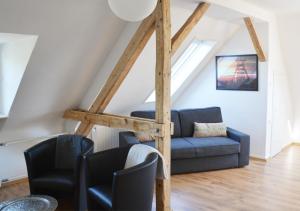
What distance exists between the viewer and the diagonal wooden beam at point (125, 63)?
3.39 m

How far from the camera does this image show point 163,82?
3.05 m

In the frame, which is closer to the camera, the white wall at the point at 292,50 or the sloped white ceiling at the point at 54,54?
the sloped white ceiling at the point at 54,54

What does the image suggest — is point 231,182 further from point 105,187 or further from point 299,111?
point 299,111

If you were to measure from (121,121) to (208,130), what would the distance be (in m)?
1.89

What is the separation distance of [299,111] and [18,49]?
204 inches

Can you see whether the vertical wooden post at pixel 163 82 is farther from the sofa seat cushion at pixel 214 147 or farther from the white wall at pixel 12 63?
the sofa seat cushion at pixel 214 147

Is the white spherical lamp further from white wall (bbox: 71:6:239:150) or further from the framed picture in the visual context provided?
the framed picture

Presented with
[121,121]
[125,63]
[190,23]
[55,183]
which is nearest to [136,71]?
[125,63]

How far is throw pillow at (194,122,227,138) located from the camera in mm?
5005

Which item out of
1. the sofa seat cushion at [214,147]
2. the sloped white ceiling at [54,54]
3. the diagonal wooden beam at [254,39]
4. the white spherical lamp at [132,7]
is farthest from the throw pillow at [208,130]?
the white spherical lamp at [132,7]

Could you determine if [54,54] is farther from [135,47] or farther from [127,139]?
[127,139]

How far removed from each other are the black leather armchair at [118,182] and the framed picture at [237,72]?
2830 mm

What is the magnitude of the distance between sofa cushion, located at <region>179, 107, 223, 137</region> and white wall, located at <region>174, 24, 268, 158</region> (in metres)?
0.33

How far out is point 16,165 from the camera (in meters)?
4.22
